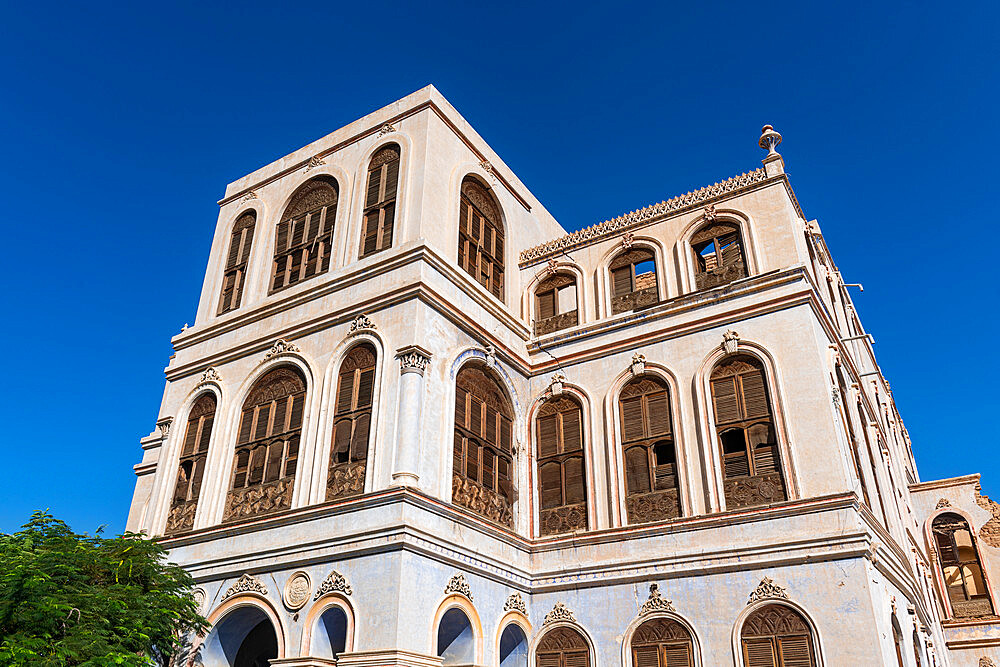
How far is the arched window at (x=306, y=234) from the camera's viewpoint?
753 inches

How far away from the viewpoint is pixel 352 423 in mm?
15648

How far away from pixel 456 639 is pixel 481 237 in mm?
9629

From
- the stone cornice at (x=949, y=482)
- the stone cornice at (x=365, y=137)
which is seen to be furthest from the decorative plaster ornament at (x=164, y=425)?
the stone cornice at (x=949, y=482)

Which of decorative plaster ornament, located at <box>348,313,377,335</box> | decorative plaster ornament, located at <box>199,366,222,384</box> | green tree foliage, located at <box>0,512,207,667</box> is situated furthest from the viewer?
decorative plaster ornament, located at <box>199,366,222,384</box>

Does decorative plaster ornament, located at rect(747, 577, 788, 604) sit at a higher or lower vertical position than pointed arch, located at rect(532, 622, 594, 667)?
higher

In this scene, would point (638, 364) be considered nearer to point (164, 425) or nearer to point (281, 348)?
point (281, 348)

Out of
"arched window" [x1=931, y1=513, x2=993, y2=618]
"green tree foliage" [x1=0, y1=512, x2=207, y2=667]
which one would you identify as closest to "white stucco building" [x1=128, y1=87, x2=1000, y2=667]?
"green tree foliage" [x1=0, y1=512, x2=207, y2=667]

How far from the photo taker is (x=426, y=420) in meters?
15.1

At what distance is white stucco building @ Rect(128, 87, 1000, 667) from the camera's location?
14.2 meters

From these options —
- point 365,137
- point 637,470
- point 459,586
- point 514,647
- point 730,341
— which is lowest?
point 514,647

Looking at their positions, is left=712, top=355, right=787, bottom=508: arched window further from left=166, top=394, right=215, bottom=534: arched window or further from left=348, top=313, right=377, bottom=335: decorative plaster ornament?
left=166, top=394, right=215, bottom=534: arched window

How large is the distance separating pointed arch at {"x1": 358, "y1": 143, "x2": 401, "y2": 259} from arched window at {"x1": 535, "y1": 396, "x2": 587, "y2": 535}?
5.55m

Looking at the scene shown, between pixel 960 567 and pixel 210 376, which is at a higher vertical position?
pixel 210 376

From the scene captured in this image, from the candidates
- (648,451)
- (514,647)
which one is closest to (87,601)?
(514,647)
